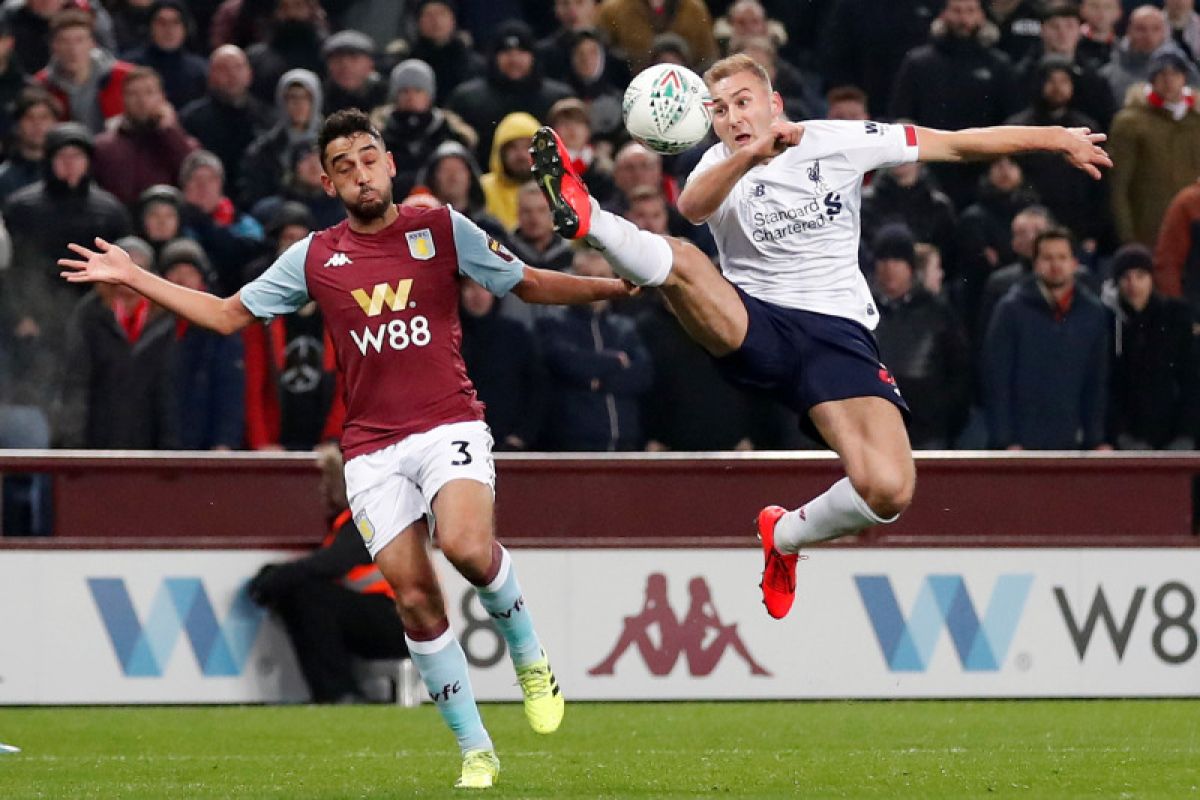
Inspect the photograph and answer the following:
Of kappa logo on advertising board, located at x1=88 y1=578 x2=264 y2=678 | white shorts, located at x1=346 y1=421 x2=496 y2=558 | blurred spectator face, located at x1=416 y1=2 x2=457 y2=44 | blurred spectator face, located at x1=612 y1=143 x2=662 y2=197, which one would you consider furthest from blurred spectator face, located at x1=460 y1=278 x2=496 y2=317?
white shorts, located at x1=346 y1=421 x2=496 y2=558

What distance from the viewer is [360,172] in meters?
7.49

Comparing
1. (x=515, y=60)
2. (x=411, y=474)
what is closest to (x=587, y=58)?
(x=515, y=60)

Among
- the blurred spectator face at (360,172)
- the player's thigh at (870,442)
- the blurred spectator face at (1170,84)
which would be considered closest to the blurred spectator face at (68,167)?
the blurred spectator face at (360,172)

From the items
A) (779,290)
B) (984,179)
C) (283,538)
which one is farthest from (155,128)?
(779,290)

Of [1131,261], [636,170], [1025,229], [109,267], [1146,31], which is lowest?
[1131,261]

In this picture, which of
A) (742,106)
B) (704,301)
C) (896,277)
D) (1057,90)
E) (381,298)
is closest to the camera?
(381,298)

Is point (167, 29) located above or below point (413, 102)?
above

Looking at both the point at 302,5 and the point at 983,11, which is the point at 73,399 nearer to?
the point at 302,5

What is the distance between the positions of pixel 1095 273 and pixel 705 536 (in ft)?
9.86

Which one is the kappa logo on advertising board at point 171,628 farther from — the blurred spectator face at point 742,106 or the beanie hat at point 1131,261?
the beanie hat at point 1131,261

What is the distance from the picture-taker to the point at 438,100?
13953mm

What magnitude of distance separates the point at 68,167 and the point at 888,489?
609 centimetres

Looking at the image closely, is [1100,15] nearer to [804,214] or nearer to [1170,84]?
[1170,84]

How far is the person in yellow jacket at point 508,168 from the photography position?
1304 cm
